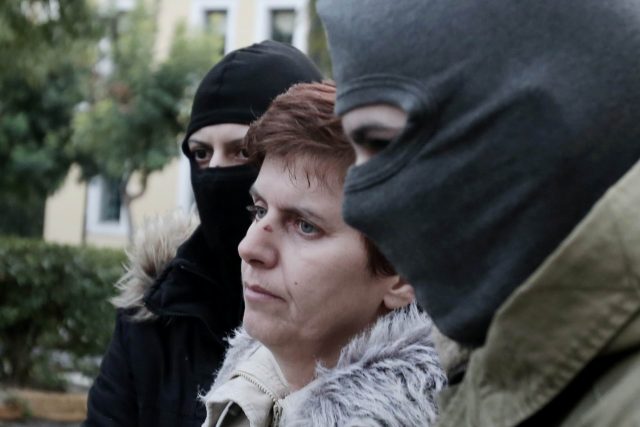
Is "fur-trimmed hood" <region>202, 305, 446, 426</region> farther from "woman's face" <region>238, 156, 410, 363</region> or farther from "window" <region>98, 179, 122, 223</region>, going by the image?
"window" <region>98, 179, 122, 223</region>

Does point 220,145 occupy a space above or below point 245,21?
below

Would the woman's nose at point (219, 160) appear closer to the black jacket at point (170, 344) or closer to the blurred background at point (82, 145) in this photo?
the black jacket at point (170, 344)

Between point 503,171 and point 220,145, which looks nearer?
point 503,171

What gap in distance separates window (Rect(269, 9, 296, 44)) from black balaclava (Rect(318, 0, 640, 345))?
18.8 m

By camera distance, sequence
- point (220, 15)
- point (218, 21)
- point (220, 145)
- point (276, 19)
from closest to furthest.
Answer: point (220, 145) < point (218, 21) < point (276, 19) < point (220, 15)

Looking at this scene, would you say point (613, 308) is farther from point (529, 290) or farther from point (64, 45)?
point (64, 45)

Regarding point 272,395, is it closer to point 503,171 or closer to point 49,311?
point 503,171

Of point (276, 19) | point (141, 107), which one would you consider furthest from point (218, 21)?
point (141, 107)

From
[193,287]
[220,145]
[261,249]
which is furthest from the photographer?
[220,145]

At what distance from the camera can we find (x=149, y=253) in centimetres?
285

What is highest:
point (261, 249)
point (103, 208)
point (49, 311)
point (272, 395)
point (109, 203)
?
point (109, 203)

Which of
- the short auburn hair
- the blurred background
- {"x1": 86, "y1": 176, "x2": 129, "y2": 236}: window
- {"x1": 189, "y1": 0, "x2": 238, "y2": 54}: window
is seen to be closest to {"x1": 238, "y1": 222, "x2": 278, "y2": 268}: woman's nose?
the short auburn hair

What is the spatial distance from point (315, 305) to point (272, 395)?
22 cm

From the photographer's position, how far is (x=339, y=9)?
4.85ft
